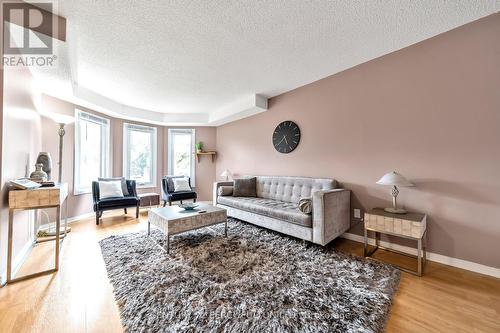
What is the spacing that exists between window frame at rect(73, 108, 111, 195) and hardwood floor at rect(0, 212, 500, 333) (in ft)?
6.08

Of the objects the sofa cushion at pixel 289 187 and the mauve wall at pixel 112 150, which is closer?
the sofa cushion at pixel 289 187

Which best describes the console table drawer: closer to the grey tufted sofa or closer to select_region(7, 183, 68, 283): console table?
select_region(7, 183, 68, 283): console table

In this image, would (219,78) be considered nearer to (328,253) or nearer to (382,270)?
(328,253)

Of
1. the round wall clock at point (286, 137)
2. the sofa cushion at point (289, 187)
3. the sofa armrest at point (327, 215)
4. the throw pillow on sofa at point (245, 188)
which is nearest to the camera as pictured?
the sofa armrest at point (327, 215)

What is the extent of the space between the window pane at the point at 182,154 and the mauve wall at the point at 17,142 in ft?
9.50

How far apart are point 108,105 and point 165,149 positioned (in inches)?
66.2

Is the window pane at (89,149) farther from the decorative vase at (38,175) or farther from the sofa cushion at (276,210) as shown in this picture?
the sofa cushion at (276,210)

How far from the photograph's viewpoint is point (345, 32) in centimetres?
210

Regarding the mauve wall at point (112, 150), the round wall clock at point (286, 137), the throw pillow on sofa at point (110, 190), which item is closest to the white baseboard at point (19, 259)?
the throw pillow on sofa at point (110, 190)

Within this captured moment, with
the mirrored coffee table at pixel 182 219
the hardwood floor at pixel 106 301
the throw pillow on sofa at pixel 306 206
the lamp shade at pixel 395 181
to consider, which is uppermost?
the lamp shade at pixel 395 181

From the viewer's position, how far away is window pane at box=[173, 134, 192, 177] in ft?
18.0

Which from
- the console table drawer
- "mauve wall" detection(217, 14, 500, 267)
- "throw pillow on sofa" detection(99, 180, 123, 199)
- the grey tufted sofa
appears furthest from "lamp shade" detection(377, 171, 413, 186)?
"throw pillow on sofa" detection(99, 180, 123, 199)

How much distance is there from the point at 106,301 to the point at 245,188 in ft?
8.69

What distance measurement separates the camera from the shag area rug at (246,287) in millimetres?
1295
